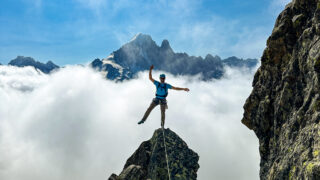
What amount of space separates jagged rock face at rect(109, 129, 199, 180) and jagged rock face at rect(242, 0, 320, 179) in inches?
270

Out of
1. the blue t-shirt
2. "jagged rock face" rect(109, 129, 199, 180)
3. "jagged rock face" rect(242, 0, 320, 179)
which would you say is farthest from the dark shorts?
"jagged rock face" rect(242, 0, 320, 179)

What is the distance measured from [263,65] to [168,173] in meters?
10.7

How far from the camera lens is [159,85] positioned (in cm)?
2320

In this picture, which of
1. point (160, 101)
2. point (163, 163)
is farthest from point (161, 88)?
point (163, 163)

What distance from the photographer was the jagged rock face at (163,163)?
71.7 feet

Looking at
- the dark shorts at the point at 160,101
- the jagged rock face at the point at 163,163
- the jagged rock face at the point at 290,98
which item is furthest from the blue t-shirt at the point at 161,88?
the jagged rock face at the point at 290,98

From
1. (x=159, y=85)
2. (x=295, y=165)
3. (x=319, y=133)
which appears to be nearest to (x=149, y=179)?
(x=159, y=85)

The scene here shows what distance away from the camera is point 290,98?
1347 centimetres

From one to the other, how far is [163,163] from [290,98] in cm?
1224

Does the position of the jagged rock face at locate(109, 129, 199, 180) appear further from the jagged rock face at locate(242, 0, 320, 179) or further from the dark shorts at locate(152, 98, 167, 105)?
the jagged rock face at locate(242, 0, 320, 179)

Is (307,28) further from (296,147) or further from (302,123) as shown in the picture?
(296,147)

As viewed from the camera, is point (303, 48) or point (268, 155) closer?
point (303, 48)

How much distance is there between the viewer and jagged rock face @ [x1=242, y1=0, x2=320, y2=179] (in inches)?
434

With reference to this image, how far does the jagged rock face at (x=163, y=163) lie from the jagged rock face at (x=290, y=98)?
6851mm
